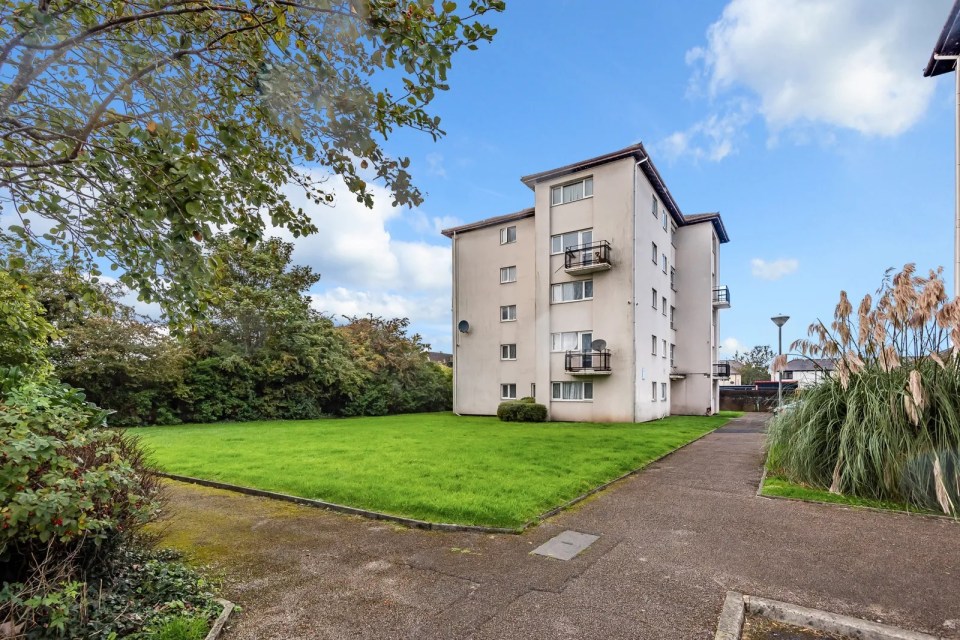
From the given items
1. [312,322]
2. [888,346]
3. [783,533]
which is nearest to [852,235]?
[888,346]

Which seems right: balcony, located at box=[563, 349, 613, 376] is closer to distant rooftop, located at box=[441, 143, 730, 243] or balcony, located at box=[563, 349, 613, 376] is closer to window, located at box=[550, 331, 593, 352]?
window, located at box=[550, 331, 593, 352]

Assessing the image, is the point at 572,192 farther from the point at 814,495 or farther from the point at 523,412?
the point at 814,495

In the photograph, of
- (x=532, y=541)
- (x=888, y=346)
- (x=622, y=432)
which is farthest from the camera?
(x=622, y=432)

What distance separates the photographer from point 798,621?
3.46 meters

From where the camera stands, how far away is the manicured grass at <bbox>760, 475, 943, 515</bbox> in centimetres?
623

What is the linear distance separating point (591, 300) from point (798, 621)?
18226 mm

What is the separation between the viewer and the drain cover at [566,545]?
4.75 metres

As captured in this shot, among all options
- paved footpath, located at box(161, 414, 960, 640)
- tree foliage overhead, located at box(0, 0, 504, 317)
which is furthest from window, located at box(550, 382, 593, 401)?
tree foliage overhead, located at box(0, 0, 504, 317)

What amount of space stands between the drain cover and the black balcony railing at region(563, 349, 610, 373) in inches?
599

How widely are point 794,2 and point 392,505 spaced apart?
10018 millimetres

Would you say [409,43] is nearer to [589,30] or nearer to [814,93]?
[589,30]

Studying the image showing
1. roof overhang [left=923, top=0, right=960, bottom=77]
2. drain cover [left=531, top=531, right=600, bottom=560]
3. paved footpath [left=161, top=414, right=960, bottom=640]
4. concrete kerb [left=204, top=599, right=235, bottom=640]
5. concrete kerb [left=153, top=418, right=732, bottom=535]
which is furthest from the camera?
roof overhang [left=923, top=0, right=960, bottom=77]

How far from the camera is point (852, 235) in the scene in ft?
34.8

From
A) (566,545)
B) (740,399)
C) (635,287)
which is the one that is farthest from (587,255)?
(740,399)
